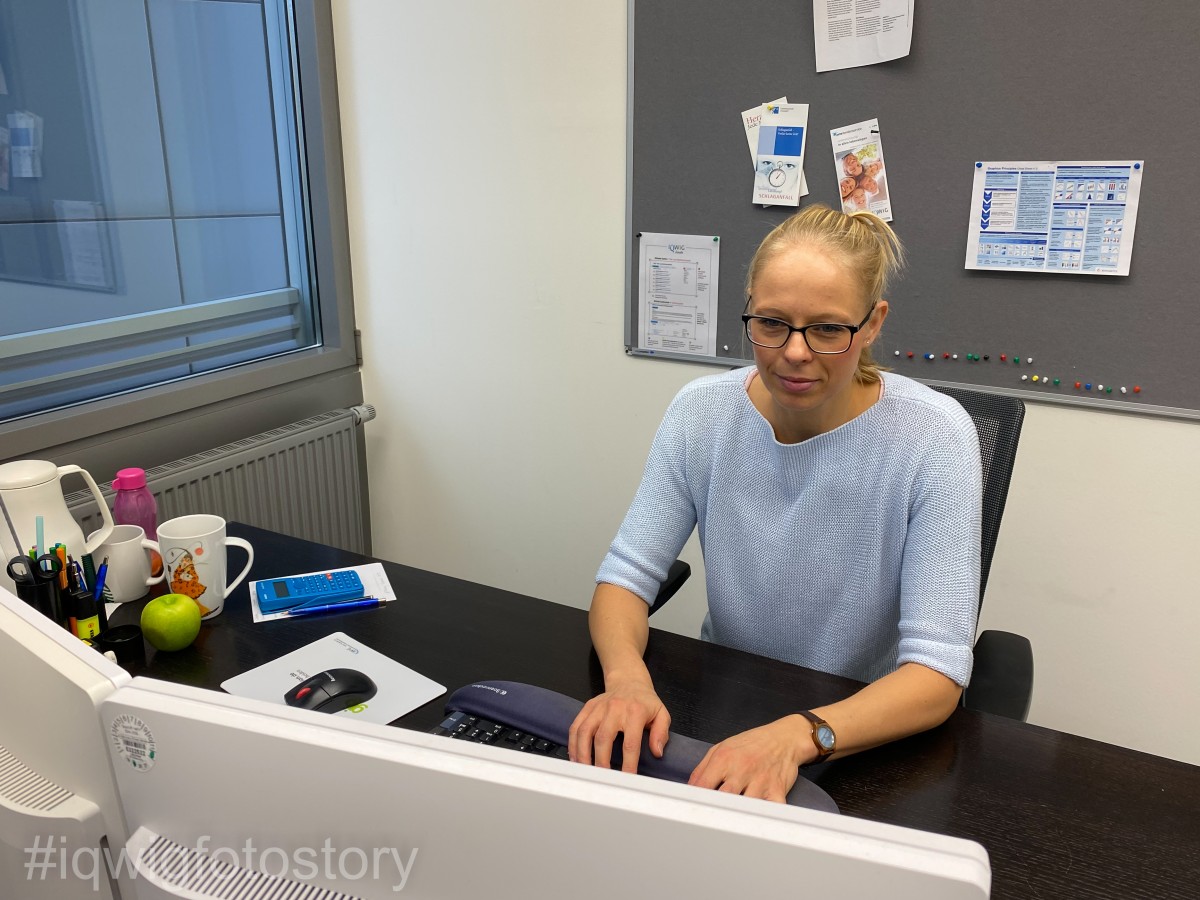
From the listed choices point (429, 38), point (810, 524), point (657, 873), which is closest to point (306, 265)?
point (429, 38)

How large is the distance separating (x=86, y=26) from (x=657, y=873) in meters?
2.39

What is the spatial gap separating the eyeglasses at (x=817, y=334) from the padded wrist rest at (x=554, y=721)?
537 millimetres

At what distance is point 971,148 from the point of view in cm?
189

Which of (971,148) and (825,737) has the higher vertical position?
(971,148)

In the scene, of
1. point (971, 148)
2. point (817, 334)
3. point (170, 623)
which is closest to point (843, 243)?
point (817, 334)

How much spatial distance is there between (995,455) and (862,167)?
89cm

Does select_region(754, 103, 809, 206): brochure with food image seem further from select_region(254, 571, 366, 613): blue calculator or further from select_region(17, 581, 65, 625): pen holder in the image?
select_region(17, 581, 65, 625): pen holder

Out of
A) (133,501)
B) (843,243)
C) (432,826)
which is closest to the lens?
(432,826)

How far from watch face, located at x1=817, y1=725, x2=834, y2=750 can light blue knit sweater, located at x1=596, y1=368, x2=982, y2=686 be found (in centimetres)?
22

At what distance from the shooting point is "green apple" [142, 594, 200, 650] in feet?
4.11

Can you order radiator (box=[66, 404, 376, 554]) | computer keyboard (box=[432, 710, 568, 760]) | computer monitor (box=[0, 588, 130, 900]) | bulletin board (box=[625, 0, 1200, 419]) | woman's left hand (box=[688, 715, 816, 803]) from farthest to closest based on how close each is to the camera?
radiator (box=[66, 404, 376, 554]) → bulletin board (box=[625, 0, 1200, 419]) → computer keyboard (box=[432, 710, 568, 760]) → woman's left hand (box=[688, 715, 816, 803]) → computer monitor (box=[0, 588, 130, 900])

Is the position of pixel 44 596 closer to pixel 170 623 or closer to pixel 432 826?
pixel 170 623

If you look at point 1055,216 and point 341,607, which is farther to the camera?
point 1055,216

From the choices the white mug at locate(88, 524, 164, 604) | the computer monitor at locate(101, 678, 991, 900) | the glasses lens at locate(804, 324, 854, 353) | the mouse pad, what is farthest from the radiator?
the computer monitor at locate(101, 678, 991, 900)
